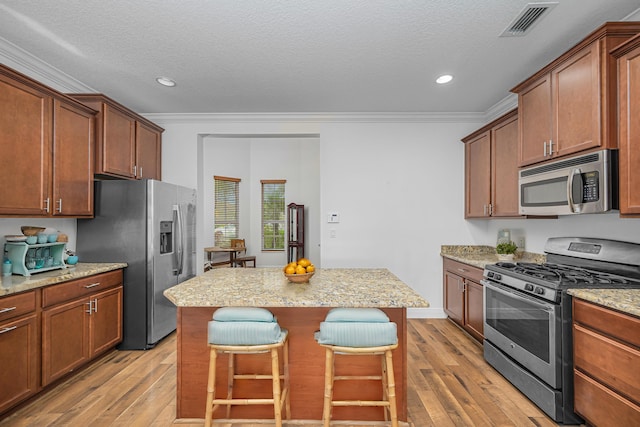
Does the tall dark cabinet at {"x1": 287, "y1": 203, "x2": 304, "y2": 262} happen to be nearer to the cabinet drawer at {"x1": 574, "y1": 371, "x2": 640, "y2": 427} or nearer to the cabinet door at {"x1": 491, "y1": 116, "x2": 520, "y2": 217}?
the cabinet door at {"x1": 491, "y1": 116, "x2": 520, "y2": 217}

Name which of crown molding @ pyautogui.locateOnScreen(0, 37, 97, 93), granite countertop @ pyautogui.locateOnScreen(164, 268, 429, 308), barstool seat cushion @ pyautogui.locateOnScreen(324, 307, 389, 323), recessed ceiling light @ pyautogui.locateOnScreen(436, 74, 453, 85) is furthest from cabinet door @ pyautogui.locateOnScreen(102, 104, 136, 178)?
recessed ceiling light @ pyautogui.locateOnScreen(436, 74, 453, 85)

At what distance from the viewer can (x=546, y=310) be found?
7.14ft

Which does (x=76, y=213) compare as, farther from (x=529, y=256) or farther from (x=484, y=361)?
(x=529, y=256)

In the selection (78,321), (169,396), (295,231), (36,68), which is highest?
(36,68)

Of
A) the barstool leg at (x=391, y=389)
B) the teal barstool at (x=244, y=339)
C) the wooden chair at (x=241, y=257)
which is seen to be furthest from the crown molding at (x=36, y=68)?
the wooden chair at (x=241, y=257)

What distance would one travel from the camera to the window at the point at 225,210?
25.3 feet

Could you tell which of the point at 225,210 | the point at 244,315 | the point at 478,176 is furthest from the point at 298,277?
the point at 225,210

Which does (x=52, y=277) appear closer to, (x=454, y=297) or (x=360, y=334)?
(x=360, y=334)

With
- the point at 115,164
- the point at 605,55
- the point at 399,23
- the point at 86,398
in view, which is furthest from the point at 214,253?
the point at 605,55

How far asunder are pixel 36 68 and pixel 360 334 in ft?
11.4

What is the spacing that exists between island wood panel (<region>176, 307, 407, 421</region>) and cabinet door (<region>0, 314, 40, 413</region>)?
106 centimetres

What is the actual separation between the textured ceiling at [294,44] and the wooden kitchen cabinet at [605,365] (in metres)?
1.92

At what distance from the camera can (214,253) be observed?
7477 mm

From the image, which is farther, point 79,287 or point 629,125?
point 79,287
